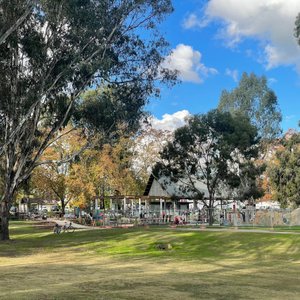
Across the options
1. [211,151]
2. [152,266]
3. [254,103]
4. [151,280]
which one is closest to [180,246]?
[152,266]

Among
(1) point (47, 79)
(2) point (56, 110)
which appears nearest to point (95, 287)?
(1) point (47, 79)

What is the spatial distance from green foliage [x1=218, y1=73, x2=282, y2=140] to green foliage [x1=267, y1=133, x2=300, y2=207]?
18.9 meters

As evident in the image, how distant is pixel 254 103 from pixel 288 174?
78.5 ft

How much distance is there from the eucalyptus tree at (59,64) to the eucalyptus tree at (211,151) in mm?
11041

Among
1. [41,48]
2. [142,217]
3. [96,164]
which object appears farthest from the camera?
[96,164]

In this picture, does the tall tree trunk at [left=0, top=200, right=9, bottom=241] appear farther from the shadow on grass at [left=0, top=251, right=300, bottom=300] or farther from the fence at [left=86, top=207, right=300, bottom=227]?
the fence at [left=86, top=207, right=300, bottom=227]

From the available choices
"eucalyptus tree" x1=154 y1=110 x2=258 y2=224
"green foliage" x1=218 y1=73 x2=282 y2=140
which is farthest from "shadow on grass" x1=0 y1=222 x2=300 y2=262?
"green foliage" x1=218 y1=73 x2=282 y2=140

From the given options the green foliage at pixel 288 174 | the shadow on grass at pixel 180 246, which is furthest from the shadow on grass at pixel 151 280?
the green foliage at pixel 288 174

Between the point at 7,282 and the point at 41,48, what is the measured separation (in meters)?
17.9

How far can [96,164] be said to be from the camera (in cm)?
5597

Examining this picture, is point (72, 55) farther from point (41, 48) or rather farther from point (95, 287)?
point (95, 287)

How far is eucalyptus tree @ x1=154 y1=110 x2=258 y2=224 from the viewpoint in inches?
1672

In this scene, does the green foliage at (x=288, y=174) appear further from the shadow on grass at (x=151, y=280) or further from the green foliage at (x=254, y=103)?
the shadow on grass at (x=151, y=280)

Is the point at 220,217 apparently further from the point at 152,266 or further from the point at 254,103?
the point at 254,103
